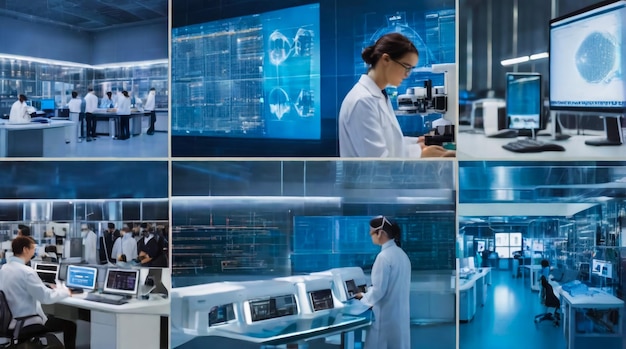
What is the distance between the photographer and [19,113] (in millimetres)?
3584

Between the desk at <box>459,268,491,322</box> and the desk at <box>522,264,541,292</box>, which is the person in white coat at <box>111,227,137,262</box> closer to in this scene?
the desk at <box>459,268,491,322</box>

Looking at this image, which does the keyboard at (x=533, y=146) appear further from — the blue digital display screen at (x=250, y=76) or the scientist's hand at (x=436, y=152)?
the blue digital display screen at (x=250, y=76)

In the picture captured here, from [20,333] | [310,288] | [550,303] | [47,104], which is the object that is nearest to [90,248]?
[20,333]

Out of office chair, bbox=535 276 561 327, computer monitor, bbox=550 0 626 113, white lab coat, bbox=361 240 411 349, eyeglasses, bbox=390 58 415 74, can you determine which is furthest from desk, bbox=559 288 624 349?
eyeglasses, bbox=390 58 415 74

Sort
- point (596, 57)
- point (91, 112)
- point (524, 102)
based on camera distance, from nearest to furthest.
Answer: point (596, 57), point (524, 102), point (91, 112)

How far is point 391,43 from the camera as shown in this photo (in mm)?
3410

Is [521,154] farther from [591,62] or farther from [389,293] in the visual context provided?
[389,293]

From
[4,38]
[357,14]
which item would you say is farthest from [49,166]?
[357,14]

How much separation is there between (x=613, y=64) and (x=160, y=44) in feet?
7.58

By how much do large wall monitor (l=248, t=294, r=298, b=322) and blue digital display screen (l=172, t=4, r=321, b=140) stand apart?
2.80 feet

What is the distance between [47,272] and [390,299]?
72.9 inches

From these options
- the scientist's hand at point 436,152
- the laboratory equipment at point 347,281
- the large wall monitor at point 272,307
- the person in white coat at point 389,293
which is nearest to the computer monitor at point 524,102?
the scientist's hand at point 436,152

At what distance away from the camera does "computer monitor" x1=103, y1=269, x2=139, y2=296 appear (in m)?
3.59

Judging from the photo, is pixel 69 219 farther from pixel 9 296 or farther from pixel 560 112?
pixel 560 112
